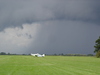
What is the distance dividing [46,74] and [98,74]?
5805 mm

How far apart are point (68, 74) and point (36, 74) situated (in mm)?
3510

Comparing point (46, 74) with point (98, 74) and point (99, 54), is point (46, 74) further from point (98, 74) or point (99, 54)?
point (99, 54)

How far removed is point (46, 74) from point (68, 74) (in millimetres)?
2431

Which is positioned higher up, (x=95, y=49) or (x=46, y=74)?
(x=95, y=49)

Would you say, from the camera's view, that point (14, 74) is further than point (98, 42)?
No

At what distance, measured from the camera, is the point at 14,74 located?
71.7 ft

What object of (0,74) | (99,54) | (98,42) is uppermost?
(98,42)

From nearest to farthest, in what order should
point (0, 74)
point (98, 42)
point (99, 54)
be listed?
point (0, 74) < point (99, 54) < point (98, 42)

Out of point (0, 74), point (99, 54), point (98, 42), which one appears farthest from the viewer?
point (98, 42)

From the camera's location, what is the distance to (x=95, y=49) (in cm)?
12788

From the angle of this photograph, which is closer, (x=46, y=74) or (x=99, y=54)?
(x=46, y=74)

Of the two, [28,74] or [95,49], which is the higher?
[95,49]

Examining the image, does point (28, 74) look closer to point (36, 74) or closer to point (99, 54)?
point (36, 74)

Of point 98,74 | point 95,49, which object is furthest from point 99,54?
point 98,74
